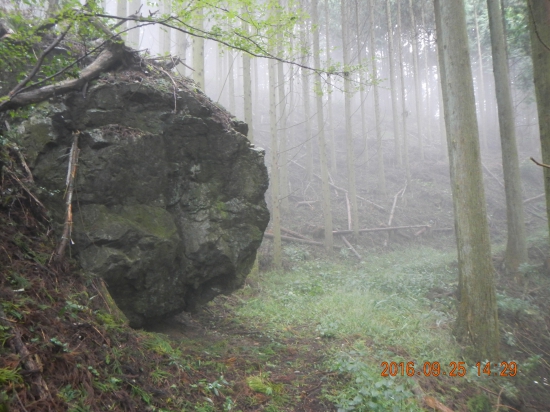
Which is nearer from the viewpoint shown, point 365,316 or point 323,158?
point 365,316

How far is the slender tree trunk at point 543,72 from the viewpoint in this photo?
145 inches

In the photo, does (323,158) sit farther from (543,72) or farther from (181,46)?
(543,72)

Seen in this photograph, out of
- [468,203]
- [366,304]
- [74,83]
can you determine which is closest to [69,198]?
[74,83]

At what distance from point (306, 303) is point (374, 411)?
435 centimetres

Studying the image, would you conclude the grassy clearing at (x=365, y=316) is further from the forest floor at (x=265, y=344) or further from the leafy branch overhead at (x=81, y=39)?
the leafy branch overhead at (x=81, y=39)

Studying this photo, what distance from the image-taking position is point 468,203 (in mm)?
6414

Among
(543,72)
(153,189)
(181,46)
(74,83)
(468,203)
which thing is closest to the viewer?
(543,72)

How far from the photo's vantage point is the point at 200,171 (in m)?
5.90

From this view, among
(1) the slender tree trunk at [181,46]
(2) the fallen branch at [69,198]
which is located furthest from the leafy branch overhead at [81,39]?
(1) the slender tree trunk at [181,46]

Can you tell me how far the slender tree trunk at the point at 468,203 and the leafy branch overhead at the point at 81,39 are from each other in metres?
2.21

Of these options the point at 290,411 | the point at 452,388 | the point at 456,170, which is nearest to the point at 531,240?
the point at 456,170

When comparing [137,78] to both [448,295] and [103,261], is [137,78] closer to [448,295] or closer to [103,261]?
[103,261]

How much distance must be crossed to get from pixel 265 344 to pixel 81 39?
5.31 m
